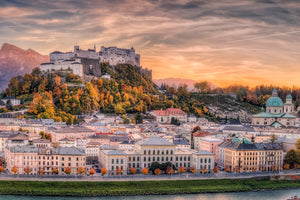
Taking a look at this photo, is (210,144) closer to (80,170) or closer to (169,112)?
(80,170)

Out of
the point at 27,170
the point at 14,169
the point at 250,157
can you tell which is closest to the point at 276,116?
the point at 250,157

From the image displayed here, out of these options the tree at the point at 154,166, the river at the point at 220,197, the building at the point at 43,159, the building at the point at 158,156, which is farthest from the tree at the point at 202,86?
the building at the point at 43,159

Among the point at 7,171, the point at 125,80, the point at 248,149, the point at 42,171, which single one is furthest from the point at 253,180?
the point at 125,80

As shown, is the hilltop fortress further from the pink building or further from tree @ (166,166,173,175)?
tree @ (166,166,173,175)

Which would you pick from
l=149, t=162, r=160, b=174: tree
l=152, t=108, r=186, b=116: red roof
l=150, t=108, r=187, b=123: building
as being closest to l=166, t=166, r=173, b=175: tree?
l=149, t=162, r=160, b=174: tree

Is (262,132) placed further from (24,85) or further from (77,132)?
(24,85)
